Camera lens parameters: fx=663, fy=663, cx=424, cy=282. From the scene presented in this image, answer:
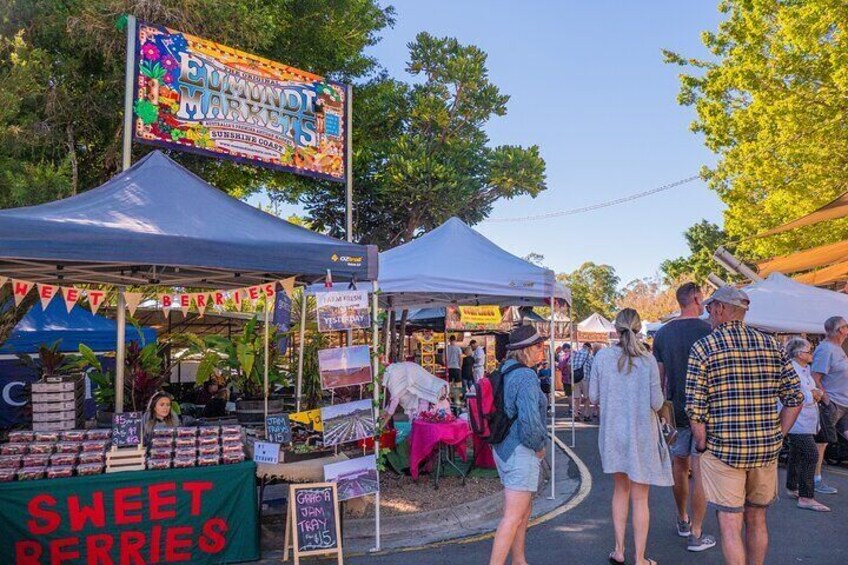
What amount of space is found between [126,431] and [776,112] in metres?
15.5

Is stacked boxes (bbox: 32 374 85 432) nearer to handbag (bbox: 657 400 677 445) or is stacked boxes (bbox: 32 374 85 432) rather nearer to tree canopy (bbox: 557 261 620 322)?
handbag (bbox: 657 400 677 445)

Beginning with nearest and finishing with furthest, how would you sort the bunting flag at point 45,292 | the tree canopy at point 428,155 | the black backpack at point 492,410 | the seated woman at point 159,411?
the black backpack at point 492,410
the seated woman at point 159,411
the bunting flag at point 45,292
the tree canopy at point 428,155

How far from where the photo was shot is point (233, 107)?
8328mm

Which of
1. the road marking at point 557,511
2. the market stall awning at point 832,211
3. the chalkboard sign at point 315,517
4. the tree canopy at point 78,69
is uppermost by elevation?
the tree canopy at point 78,69

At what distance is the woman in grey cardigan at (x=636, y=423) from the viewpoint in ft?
15.8

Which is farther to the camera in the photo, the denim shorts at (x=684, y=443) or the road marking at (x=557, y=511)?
the road marking at (x=557, y=511)

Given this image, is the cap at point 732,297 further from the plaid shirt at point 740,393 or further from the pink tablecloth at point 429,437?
the pink tablecloth at point 429,437

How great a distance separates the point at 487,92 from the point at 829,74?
828 cm

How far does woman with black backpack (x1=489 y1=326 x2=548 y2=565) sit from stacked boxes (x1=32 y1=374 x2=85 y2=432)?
13.5ft

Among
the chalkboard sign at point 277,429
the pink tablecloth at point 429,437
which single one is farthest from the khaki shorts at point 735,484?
the pink tablecloth at point 429,437

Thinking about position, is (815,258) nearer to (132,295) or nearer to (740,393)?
(740,393)

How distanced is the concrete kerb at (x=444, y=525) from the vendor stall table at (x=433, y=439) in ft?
2.73

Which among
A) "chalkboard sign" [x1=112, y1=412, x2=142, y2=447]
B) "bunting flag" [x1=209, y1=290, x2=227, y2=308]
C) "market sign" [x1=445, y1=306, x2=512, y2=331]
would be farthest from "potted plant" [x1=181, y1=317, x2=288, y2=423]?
"market sign" [x1=445, y1=306, x2=512, y2=331]

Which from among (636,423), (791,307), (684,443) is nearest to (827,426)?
(684,443)
